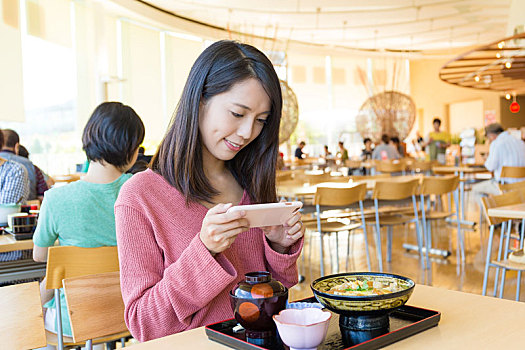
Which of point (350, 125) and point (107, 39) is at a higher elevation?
point (107, 39)

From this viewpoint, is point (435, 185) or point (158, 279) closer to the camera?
point (158, 279)

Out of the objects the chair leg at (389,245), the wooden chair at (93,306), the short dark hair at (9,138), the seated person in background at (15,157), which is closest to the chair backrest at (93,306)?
the wooden chair at (93,306)

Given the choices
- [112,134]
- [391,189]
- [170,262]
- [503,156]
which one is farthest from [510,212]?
[503,156]

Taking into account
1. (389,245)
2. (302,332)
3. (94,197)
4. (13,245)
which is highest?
(94,197)

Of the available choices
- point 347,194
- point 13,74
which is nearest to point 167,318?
point 347,194

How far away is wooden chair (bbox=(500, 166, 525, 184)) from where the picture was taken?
21.5ft

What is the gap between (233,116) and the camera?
4.51 feet

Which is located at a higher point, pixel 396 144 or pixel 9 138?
pixel 9 138

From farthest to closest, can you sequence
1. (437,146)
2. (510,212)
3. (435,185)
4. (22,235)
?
1. (437,146)
2. (435,185)
3. (510,212)
4. (22,235)

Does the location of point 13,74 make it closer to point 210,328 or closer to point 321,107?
point 210,328

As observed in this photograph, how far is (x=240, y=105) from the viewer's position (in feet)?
4.49

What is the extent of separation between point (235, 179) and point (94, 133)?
108cm

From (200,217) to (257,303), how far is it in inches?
18.0

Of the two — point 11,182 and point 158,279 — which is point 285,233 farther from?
point 11,182
